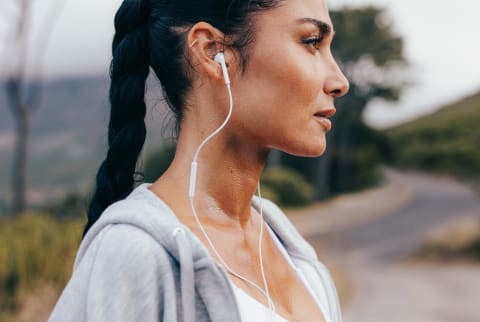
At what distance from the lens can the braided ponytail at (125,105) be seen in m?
1.33

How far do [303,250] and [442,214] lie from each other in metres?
10.9

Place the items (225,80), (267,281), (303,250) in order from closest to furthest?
(225,80) → (267,281) → (303,250)

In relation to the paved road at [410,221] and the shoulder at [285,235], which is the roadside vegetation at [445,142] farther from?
the shoulder at [285,235]

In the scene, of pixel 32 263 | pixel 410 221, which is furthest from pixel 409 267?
pixel 32 263

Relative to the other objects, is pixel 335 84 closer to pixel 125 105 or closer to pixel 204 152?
pixel 204 152

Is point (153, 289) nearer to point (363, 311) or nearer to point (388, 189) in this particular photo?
point (363, 311)

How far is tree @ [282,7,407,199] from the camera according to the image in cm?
1519

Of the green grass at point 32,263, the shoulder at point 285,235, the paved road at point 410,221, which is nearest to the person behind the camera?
the shoulder at point 285,235

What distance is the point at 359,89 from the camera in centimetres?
1555

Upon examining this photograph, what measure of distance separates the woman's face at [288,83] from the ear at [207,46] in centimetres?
4

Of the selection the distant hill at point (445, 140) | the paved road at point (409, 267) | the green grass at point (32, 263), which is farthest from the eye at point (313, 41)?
the distant hill at point (445, 140)

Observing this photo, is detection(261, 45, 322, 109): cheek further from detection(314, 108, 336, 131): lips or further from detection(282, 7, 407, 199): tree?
detection(282, 7, 407, 199): tree

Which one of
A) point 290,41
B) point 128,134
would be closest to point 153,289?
point 128,134

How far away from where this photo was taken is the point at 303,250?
5.17 feet
